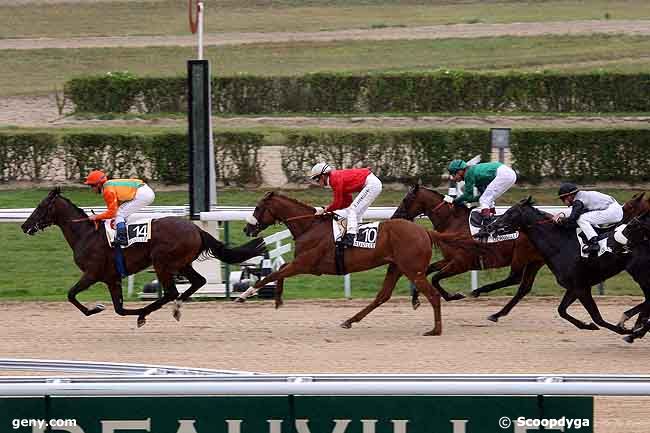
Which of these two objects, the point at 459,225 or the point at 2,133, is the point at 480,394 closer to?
the point at 459,225

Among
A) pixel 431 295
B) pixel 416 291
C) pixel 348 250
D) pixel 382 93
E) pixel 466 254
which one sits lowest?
pixel 416 291

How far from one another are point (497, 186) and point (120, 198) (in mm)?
2854

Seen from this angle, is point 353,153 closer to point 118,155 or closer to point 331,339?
point 118,155

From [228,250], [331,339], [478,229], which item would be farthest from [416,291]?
[228,250]

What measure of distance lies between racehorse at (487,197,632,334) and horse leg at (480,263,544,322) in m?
0.73

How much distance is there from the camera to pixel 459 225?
10188 millimetres

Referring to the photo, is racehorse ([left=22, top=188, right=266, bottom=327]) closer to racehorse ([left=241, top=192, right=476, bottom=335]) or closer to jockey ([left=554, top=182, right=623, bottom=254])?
racehorse ([left=241, top=192, right=476, bottom=335])

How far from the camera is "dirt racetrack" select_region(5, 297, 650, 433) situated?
8406mm

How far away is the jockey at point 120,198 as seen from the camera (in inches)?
373

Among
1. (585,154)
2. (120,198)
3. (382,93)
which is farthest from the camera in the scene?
(382,93)

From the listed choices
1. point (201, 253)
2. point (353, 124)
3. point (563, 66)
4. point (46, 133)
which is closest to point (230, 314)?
point (201, 253)

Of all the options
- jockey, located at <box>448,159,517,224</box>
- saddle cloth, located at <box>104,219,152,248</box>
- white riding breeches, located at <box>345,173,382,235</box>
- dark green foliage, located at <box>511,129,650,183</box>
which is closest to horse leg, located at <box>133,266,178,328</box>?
saddle cloth, located at <box>104,219,152,248</box>

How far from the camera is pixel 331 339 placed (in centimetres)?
926

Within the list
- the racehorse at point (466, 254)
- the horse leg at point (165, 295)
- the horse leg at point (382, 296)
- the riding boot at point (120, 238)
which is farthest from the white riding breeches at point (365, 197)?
the riding boot at point (120, 238)
